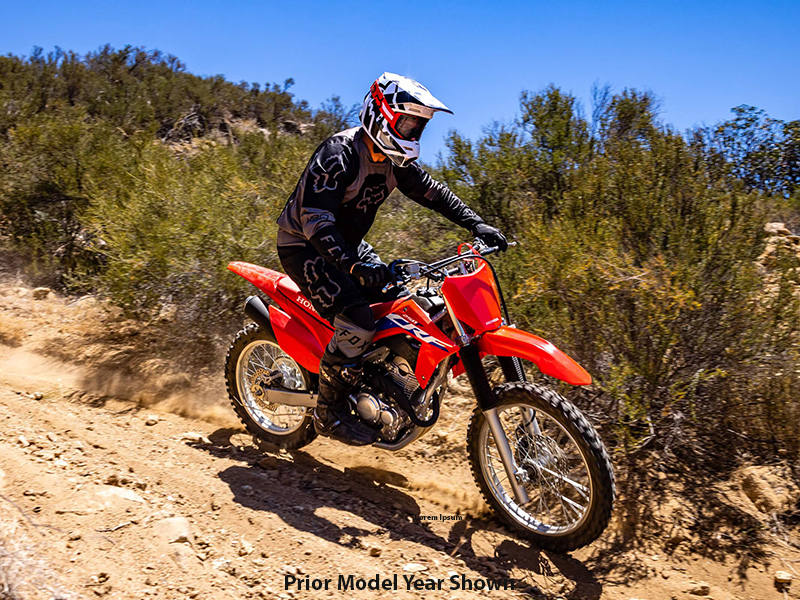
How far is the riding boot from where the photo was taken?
414 cm

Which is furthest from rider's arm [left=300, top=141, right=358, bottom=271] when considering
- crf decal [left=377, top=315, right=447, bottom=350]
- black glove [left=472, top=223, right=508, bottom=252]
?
black glove [left=472, top=223, right=508, bottom=252]

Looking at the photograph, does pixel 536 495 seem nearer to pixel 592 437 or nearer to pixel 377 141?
pixel 592 437

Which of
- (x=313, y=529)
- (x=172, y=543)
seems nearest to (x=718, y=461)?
(x=313, y=529)

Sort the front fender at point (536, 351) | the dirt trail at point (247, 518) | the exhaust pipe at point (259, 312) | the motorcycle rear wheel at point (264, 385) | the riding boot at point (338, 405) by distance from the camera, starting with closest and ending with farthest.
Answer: the dirt trail at point (247, 518) < the front fender at point (536, 351) < the riding boot at point (338, 405) < the exhaust pipe at point (259, 312) < the motorcycle rear wheel at point (264, 385)

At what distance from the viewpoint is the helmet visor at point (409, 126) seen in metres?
3.75

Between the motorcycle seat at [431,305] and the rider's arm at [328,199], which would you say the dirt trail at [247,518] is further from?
the rider's arm at [328,199]

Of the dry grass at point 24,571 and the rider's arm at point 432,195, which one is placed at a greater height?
the rider's arm at point 432,195

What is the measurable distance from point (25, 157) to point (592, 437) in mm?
8360

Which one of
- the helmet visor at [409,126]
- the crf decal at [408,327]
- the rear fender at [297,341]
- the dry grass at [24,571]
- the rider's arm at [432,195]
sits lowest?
the dry grass at [24,571]

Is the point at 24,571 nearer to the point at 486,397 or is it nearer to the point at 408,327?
the point at 408,327

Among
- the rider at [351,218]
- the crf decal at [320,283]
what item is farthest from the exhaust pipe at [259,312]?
the crf decal at [320,283]

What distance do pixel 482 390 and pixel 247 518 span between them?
163 cm

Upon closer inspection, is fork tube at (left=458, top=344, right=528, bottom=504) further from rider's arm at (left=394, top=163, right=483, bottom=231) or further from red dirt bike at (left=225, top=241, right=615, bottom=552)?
rider's arm at (left=394, top=163, right=483, bottom=231)

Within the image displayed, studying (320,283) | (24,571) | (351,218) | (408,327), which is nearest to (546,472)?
(408,327)
